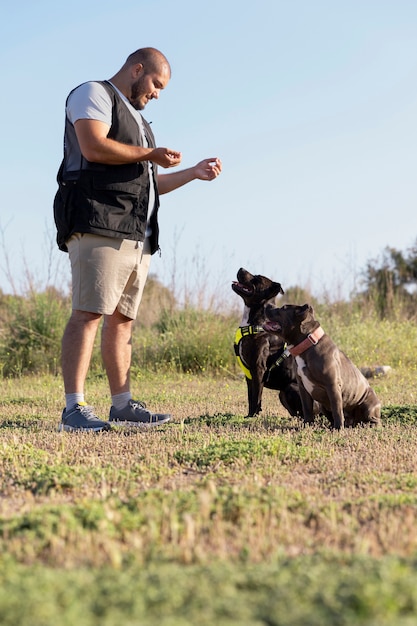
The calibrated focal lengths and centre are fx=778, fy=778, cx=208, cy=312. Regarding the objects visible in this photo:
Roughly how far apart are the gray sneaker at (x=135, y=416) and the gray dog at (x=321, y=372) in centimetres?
117

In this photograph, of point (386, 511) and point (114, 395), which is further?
point (114, 395)

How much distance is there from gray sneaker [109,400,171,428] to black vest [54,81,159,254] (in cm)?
141

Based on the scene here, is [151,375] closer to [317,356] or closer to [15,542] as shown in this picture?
[317,356]

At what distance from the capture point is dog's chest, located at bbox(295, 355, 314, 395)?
624 cm

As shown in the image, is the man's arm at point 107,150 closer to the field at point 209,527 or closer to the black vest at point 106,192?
the black vest at point 106,192

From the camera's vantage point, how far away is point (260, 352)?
7.12 m

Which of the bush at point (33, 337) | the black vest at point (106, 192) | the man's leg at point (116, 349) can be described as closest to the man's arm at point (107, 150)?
the black vest at point (106, 192)

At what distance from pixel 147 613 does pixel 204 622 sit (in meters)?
0.17

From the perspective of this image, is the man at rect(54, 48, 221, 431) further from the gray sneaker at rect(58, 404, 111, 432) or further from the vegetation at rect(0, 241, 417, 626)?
the vegetation at rect(0, 241, 417, 626)

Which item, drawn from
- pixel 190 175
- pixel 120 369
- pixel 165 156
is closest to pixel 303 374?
pixel 120 369

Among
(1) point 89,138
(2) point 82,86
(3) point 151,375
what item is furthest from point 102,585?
(3) point 151,375

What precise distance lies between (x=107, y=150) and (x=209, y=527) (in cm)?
336

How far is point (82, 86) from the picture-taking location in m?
5.82

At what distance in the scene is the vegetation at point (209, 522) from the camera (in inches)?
83.8
